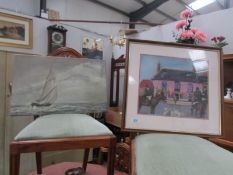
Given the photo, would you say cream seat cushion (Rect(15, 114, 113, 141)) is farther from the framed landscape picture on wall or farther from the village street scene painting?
the framed landscape picture on wall

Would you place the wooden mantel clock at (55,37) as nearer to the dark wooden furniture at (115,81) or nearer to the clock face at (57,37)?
the clock face at (57,37)

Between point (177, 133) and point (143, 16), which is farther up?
point (143, 16)

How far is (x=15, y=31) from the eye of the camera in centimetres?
241

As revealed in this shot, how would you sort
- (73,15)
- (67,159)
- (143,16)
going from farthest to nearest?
(143,16)
(73,15)
(67,159)

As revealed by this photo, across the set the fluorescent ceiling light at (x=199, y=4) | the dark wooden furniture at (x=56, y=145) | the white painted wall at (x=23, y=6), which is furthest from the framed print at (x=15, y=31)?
the fluorescent ceiling light at (x=199, y=4)

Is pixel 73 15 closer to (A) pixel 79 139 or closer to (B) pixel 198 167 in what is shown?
(A) pixel 79 139

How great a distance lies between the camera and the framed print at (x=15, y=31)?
7.68 feet

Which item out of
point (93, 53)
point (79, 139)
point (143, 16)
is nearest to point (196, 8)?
point (143, 16)

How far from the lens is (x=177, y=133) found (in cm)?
93

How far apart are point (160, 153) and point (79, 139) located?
→ 419 millimetres

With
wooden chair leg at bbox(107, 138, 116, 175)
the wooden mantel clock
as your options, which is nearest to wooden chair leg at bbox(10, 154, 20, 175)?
wooden chair leg at bbox(107, 138, 116, 175)

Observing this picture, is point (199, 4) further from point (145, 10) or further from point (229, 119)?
point (229, 119)

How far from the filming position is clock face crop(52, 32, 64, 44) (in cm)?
269

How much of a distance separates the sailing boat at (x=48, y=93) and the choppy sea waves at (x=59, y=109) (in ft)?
0.09
